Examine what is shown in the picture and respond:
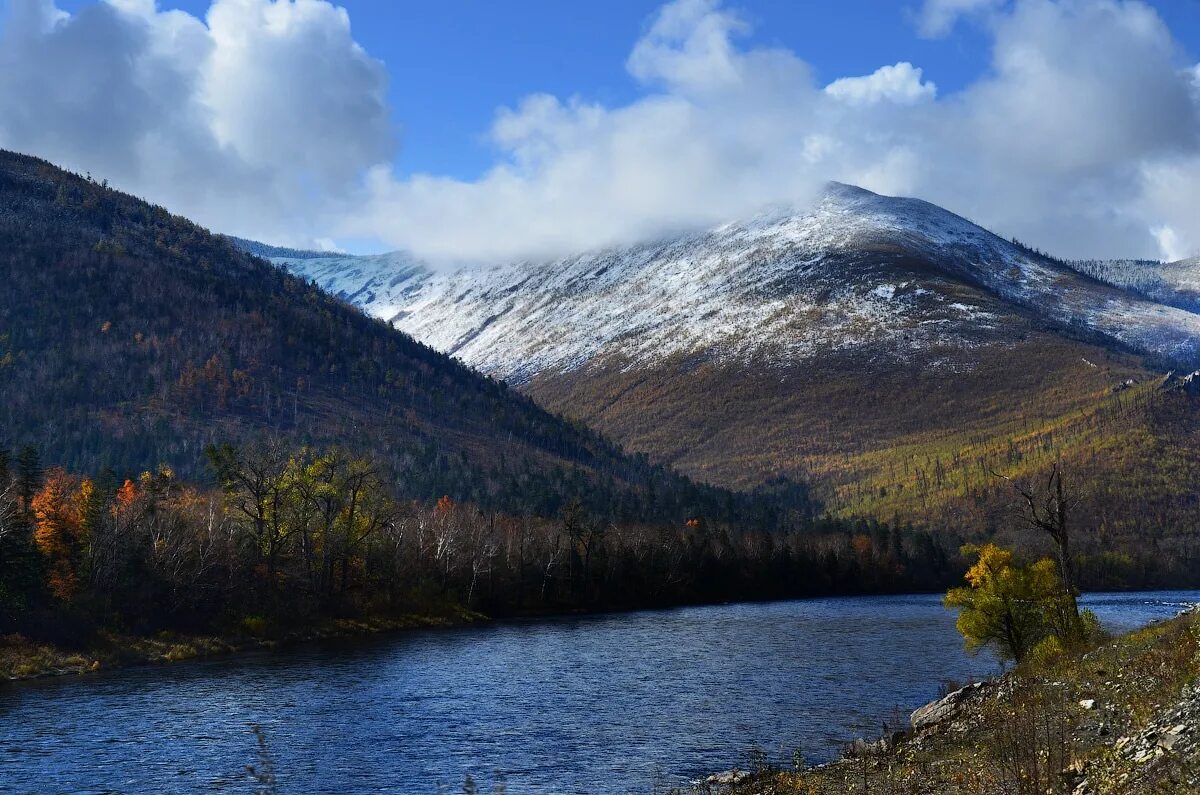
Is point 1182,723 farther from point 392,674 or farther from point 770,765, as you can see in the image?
point 392,674

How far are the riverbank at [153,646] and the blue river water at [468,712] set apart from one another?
3370 millimetres

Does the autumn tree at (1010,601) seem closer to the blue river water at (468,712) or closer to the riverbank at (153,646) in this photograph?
the blue river water at (468,712)

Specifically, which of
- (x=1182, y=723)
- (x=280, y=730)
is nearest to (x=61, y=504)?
(x=280, y=730)

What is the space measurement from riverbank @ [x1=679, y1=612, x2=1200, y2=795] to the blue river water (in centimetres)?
551

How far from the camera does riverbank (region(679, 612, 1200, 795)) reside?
67.7ft

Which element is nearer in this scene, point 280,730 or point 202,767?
point 202,767

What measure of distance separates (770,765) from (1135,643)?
18303mm

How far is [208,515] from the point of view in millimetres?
102562

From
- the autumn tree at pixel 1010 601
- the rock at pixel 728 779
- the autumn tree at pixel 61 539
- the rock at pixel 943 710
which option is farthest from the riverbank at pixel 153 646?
the autumn tree at pixel 1010 601

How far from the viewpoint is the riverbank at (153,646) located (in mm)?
70312

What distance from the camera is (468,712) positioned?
5656cm

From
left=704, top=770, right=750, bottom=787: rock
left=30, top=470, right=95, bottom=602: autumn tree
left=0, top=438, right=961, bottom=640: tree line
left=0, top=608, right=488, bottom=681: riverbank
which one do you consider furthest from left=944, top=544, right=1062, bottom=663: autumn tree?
left=30, top=470, right=95, bottom=602: autumn tree

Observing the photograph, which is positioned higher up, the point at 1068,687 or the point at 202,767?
the point at 1068,687

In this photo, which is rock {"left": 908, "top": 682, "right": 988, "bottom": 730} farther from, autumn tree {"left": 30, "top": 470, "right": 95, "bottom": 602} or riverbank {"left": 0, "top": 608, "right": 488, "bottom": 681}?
autumn tree {"left": 30, "top": 470, "right": 95, "bottom": 602}
